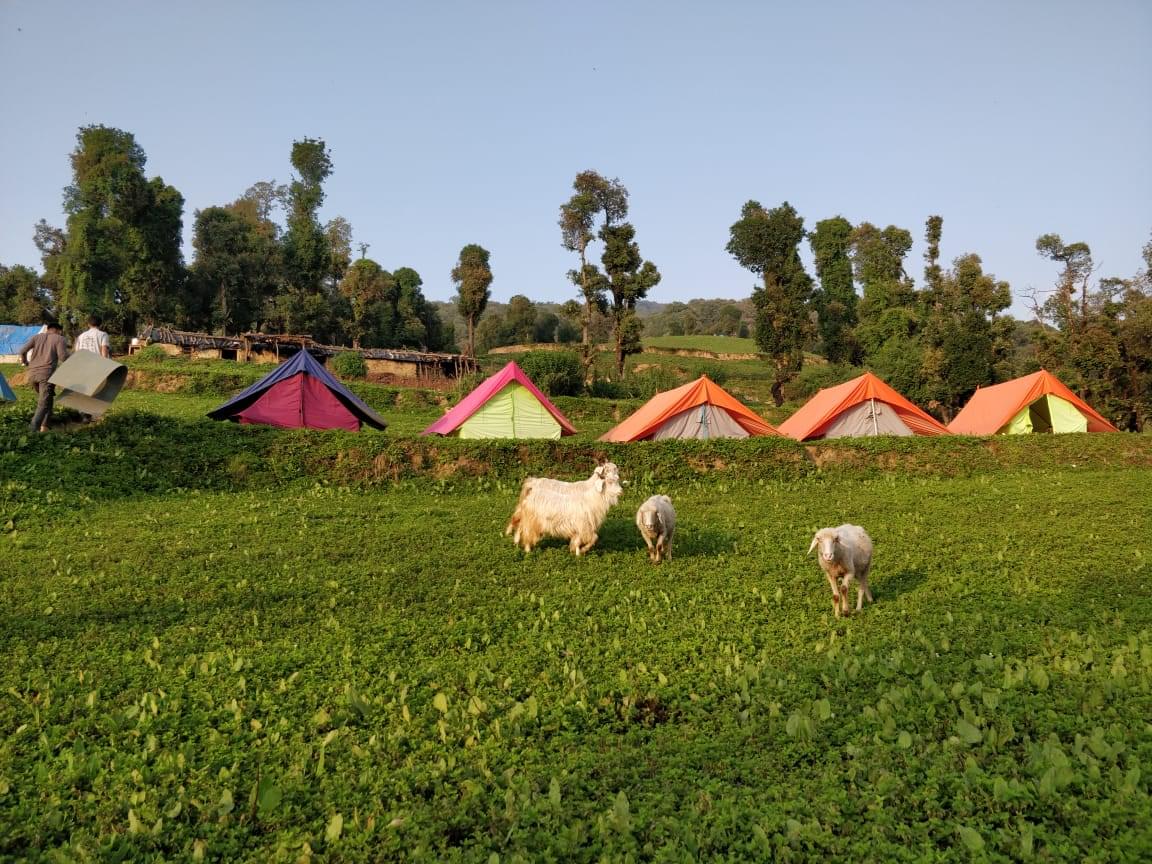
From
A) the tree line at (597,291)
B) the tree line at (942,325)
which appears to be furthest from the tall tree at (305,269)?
the tree line at (942,325)

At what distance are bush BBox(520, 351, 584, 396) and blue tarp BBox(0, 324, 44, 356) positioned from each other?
3252 centimetres

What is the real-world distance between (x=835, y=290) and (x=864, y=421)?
43.5m

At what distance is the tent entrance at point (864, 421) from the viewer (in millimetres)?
24078

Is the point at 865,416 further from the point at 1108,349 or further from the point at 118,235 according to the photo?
the point at 118,235

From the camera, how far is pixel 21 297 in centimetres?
6059

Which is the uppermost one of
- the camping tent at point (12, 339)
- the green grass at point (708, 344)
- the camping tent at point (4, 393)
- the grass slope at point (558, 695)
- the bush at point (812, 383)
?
the green grass at point (708, 344)

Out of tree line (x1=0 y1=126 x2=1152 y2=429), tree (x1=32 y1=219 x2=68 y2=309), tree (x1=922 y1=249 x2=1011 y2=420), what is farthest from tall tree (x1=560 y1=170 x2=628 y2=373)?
tree (x1=32 y1=219 x2=68 y2=309)

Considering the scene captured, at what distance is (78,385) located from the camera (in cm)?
1462

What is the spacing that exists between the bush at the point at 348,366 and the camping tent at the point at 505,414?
68.5ft

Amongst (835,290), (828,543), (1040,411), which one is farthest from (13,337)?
(835,290)

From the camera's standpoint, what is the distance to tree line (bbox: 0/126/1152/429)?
36969 mm

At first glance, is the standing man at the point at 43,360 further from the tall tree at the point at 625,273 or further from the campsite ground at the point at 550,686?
the tall tree at the point at 625,273

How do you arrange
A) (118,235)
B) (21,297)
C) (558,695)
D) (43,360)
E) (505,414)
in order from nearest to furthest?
1. (558,695)
2. (43,360)
3. (505,414)
4. (118,235)
5. (21,297)

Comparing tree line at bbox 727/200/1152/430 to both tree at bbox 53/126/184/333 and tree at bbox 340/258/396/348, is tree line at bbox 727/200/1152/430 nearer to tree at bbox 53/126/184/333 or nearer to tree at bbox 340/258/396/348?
tree at bbox 340/258/396/348
